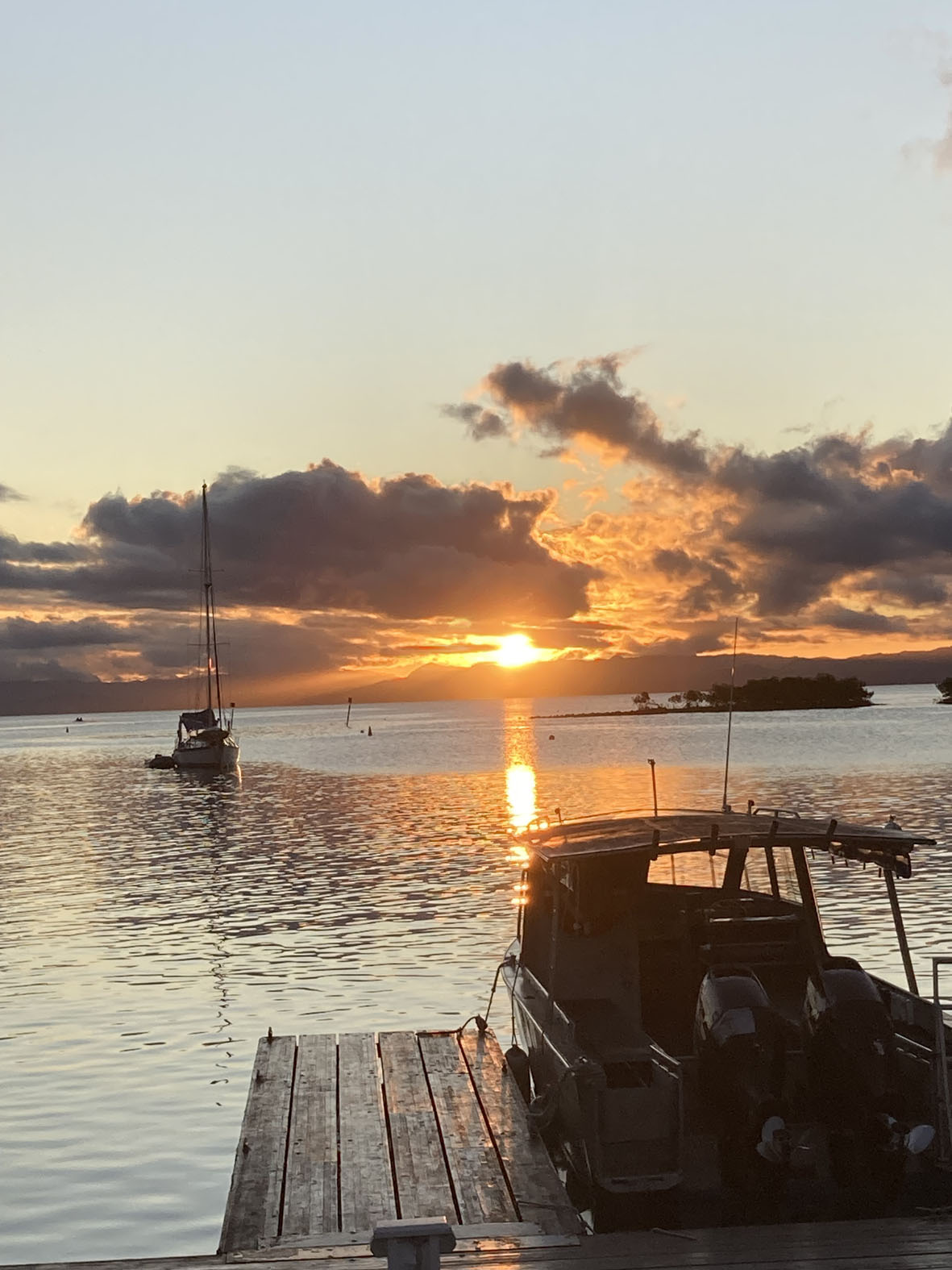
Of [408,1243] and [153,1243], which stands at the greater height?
[408,1243]

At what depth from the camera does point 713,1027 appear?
11805mm

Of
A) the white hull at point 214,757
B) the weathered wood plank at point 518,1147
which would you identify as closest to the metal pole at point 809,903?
the weathered wood plank at point 518,1147

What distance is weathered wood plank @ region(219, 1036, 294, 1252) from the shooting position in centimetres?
1076

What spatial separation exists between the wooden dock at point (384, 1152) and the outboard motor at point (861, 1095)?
7.78 ft

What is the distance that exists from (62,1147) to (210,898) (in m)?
20.4

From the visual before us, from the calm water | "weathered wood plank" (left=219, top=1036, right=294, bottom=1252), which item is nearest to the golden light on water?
the calm water

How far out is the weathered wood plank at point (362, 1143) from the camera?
11.1 meters

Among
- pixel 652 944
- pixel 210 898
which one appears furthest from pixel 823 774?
pixel 652 944

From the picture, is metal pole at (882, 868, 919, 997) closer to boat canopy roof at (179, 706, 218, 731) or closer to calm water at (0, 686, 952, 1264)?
calm water at (0, 686, 952, 1264)

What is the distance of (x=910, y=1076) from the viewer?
40.3 feet

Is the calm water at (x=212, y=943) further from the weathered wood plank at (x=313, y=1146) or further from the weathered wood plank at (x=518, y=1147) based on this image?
the weathered wood plank at (x=518, y=1147)

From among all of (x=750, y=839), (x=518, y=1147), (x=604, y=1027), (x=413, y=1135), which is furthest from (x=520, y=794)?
(x=518, y=1147)

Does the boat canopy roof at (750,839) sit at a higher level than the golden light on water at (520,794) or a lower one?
higher

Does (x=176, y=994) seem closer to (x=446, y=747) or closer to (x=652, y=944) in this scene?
(x=652, y=944)
